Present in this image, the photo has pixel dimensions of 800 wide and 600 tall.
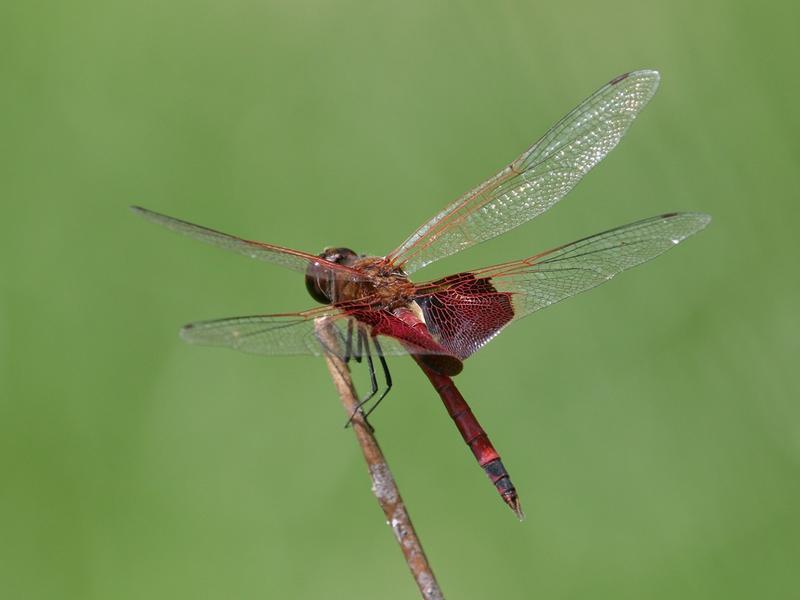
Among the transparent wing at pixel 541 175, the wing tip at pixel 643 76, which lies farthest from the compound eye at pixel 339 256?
the wing tip at pixel 643 76

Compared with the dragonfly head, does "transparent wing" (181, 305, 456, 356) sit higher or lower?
lower

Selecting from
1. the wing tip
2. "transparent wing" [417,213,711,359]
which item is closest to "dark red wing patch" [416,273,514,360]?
"transparent wing" [417,213,711,359]

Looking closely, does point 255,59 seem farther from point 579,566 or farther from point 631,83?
point 579,566

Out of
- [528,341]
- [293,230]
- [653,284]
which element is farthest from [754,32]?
[293,230]

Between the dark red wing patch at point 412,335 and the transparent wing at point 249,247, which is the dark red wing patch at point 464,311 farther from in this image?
the transparent wing at point 249,247

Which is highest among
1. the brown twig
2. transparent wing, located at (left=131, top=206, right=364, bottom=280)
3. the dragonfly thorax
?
transparent wing, located at (left=131, top=206, right=364, bottom=280)

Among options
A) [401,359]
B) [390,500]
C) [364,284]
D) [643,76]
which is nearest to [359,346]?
[364,284]

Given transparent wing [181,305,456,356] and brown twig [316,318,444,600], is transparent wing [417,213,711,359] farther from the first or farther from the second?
brown twig [316,318,444,600]
